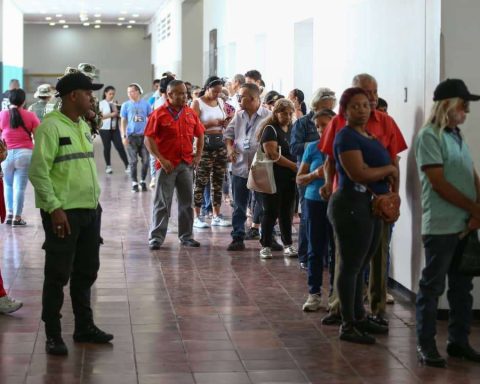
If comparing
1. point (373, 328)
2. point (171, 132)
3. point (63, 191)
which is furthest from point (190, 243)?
point (63, 191)

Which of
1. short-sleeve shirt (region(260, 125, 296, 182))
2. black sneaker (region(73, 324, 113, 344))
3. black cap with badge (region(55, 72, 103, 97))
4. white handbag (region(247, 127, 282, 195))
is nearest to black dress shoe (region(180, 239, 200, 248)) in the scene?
white handbag (region(247, 127, 282, 195))

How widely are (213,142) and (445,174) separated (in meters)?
5.80

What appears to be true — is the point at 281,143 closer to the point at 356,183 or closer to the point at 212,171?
the point at 212,171

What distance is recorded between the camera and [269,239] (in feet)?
31.2

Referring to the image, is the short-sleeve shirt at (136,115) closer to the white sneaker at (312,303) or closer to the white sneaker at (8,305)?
the white sneaker at (8,305)

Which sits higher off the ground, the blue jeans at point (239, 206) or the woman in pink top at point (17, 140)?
the woman in pink top at point (17, 140)

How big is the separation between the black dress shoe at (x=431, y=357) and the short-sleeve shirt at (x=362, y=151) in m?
0.95

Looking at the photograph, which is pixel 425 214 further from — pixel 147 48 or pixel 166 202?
pixel 147 48

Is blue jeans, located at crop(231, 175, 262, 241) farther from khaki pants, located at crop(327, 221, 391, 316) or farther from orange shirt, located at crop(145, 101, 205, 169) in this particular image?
khaki pants, located at crop(327, 221, 391, 316)

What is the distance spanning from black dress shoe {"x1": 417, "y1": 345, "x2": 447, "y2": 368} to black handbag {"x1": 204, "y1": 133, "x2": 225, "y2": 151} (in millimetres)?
5768

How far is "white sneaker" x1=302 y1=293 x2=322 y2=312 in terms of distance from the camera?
23.3 feet

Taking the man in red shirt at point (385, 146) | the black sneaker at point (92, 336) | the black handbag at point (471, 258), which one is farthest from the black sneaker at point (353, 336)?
the black sneaker at point (92, 336)

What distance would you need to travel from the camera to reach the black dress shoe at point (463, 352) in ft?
18.9

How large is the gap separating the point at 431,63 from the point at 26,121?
5885 millimetres
